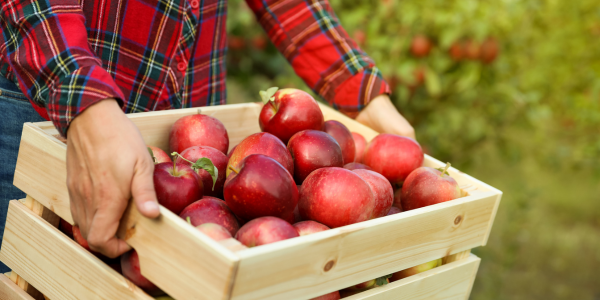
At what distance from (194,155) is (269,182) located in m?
0.27

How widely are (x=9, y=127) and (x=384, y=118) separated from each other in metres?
1.05

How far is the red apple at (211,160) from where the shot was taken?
1.16 m

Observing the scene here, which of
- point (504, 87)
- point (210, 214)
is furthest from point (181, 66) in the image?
point (504, 87)

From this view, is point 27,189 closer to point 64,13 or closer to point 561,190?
point 64,13

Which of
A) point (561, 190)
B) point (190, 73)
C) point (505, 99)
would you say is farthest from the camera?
point (561, 190)

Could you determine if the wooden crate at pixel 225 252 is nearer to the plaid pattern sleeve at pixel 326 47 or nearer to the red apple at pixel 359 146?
the red apple at pixel 359 146

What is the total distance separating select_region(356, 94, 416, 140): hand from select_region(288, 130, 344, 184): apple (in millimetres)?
427

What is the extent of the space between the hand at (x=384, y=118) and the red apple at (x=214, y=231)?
32.4 inches

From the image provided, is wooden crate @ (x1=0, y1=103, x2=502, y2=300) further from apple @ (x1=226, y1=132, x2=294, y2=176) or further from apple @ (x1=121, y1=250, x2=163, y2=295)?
apple @ (x1=226, y1=132, x2=294, y2=176)

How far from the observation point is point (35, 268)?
1.07 m

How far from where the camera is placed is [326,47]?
1753mm

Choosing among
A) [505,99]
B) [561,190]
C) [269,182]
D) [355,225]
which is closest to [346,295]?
[355,225]

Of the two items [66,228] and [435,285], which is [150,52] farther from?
[435,285]

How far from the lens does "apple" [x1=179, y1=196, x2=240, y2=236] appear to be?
3.17 feet
